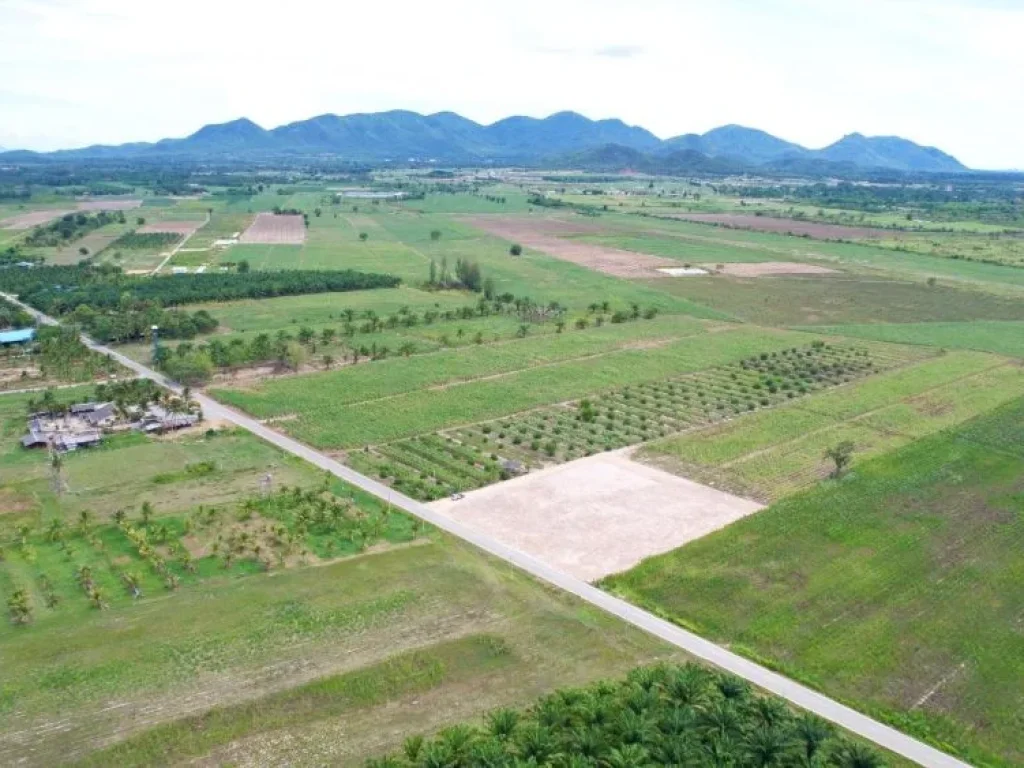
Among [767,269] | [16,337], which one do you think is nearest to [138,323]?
[16,337]

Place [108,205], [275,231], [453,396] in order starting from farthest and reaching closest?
1. [108,205]
2. [275,231]
3. [453,396]

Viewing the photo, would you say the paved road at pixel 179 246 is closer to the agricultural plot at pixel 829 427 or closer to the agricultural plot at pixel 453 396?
the agricultural plot at pixel 453 396

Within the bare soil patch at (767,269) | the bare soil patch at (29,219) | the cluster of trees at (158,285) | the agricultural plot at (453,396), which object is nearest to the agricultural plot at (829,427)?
the agricultural plot at (453,396)

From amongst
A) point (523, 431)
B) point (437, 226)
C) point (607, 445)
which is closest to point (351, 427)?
point (523, 431)

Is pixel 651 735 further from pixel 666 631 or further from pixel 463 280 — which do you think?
pixel 463 280

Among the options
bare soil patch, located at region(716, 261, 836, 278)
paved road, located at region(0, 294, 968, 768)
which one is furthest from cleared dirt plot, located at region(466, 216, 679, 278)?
paved road, located at region(0, 294, 968, 768)
